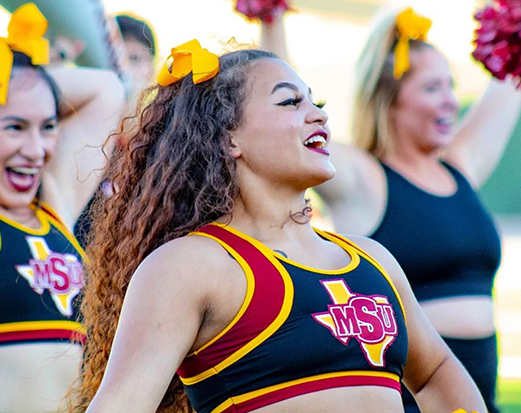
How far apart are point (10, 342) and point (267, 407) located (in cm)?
125

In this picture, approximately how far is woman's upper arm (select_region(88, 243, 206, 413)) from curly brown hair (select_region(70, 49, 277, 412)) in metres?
0.25

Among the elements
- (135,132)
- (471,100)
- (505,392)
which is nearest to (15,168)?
(135,132)

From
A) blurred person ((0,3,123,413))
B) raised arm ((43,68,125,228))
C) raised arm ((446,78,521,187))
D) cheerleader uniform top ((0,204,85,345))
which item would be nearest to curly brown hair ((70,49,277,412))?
blurred person ((0,3,123,413))

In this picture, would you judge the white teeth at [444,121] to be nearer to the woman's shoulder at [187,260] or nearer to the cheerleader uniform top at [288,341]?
the cheerleader uniform top at [288,341]

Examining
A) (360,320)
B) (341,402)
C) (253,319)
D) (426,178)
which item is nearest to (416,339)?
(360,320)

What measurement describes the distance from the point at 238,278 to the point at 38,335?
1.20 metres

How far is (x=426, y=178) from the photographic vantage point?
3.39 meters

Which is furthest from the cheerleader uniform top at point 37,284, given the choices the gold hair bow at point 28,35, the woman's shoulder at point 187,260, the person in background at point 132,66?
the woman's shoulder at point 187,260

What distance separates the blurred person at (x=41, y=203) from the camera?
9.55ft

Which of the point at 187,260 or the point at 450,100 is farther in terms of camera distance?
the point at 450,100

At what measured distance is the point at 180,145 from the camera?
2.23 meters

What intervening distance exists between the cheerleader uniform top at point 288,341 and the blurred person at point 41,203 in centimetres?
90

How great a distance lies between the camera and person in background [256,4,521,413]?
3.13 metres

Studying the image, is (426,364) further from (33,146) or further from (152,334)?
(33,146)
